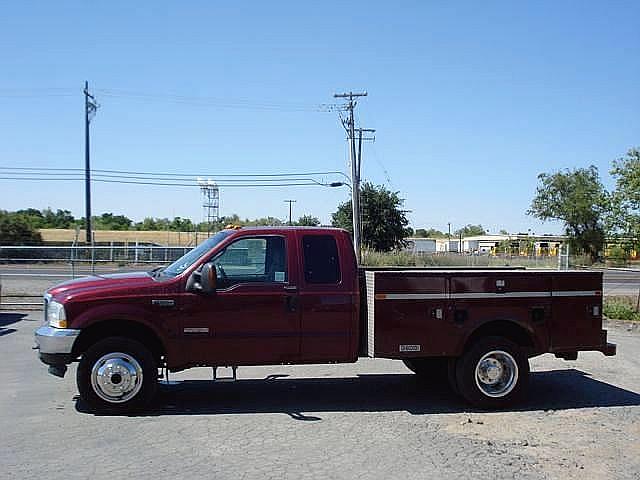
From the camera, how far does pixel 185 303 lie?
7.73 m

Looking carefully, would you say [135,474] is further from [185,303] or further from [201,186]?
[201,186]

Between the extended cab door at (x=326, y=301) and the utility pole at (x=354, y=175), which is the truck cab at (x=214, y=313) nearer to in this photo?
the extended cab door at (x=326, y=301)

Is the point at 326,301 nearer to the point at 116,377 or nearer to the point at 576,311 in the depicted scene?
the point at 116,377

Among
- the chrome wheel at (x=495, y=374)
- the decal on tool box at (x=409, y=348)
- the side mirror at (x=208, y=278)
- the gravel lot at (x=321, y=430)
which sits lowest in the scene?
the gravel lot at (x=321, y=430)

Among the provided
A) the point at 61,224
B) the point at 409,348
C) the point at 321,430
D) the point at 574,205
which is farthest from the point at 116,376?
the point at 61,224

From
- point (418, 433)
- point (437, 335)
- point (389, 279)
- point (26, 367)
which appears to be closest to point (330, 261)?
point (389, 279)

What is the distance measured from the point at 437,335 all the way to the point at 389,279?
91 cm

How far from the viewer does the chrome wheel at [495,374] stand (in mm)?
8295

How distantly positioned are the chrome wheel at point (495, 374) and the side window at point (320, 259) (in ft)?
6.79

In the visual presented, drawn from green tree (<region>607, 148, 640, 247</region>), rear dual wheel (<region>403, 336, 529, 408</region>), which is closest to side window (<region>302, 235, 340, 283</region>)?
rear dual wheel (<region>403, 336, 529, 408</region>)

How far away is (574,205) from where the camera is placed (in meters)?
63.6

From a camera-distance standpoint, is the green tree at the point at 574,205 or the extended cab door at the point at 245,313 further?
the green tree at the point at 574,205

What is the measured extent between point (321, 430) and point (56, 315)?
3.21 meters

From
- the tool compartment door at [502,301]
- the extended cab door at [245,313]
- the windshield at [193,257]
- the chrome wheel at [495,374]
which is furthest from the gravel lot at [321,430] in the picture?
the windshield at [193,257]
